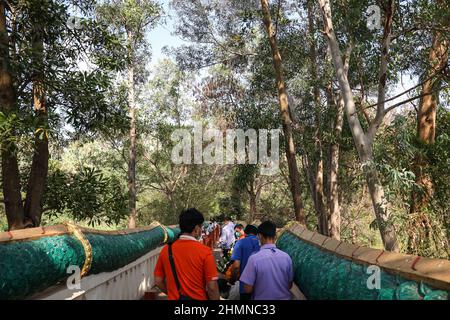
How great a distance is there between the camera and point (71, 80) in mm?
9648

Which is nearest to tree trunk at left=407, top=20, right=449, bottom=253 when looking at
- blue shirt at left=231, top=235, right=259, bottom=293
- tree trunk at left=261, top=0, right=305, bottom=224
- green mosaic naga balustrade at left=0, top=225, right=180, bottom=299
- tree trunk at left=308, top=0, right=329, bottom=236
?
tree trunk at left=261, top=0, right=305, bottom=224

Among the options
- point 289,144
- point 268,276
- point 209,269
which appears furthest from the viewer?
point 289,144

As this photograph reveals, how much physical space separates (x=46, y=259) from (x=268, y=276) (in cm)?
202

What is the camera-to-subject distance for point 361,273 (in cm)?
370

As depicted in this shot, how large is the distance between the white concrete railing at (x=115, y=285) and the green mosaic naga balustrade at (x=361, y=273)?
241cm

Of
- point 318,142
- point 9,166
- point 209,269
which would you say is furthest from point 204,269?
point 318,142

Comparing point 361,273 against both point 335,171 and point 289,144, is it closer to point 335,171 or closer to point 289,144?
point 289,144

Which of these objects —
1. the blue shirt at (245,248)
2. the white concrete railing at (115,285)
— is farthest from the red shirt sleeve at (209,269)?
the blue shirt at (245,248)

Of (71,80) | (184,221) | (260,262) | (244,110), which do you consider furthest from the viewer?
(244,110)

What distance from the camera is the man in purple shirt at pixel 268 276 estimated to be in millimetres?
4445

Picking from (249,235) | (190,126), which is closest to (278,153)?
(190,126)

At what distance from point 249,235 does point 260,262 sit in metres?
2.50
